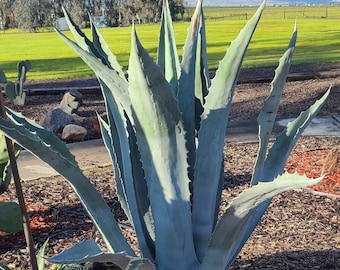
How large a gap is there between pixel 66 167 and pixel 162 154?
358mm

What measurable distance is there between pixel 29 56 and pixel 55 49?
2935mm

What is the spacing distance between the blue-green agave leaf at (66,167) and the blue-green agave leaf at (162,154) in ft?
0.71

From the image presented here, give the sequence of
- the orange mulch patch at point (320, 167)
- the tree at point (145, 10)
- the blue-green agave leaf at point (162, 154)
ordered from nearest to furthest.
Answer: the blue-green agave leaf at point (162, 154)
the orange mulch patch at point (320, 167)
the tree at point (145, 10)

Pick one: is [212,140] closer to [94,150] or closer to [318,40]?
[94,150]

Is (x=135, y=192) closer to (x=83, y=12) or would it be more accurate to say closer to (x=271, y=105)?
(x=271, y=105)

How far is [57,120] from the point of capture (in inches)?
329

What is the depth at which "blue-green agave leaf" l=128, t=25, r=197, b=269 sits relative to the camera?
190 centimetres

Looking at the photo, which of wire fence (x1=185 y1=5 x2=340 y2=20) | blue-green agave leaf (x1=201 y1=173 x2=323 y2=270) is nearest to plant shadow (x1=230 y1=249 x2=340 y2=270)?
blue-green agave leaf (x1=201 y1=173 x2=323 y2=270)

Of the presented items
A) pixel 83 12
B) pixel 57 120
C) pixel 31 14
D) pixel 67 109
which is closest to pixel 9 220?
pixel 57 120

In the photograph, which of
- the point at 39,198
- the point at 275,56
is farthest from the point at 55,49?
the point at 39,198

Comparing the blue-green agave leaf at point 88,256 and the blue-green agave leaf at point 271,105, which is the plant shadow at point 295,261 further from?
the blue-green agave leaf at point 88,256

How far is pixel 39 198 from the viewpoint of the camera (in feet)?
16.7

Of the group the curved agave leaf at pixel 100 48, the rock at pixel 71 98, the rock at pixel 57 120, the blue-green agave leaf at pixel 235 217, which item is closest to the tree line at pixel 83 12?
the rock at pixel 71 98

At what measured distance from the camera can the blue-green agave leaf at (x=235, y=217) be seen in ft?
5.66
